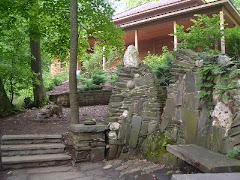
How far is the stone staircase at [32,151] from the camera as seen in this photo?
4.33m

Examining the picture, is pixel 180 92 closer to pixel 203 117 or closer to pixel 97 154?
pixel 203 117

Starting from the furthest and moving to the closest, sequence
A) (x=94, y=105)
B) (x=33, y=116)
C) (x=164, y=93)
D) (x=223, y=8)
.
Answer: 1. (x=223, y=8)
2. (x=94, y=105)
3. (x=33, y=116)
4. (x=164, y=93)

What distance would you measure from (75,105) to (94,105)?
480 cm

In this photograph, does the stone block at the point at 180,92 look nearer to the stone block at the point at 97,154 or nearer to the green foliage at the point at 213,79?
the green foliage at the point at 213,79

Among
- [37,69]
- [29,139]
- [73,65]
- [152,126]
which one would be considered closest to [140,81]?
[152,126]

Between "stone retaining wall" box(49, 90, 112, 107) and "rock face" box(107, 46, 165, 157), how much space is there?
5.45m

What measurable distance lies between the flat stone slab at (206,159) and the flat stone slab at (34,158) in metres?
2.54

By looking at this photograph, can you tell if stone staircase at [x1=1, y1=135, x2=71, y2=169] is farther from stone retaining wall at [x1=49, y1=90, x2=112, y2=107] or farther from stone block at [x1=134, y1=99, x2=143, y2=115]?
stone retaining wall at [x1=49, y1=90, x2=112, y2=107]

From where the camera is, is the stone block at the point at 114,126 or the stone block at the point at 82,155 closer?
the stone block at the point at 82,155

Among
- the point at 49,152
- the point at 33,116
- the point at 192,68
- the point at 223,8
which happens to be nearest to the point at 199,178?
the point at 192,68

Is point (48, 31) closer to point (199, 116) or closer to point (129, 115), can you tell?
point (129, 115)

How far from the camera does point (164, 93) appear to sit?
461cm

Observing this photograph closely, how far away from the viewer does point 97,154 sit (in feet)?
15.8

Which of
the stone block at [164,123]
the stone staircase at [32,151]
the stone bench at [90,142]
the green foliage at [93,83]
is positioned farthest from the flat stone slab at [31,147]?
the green foliage at [93,83]
